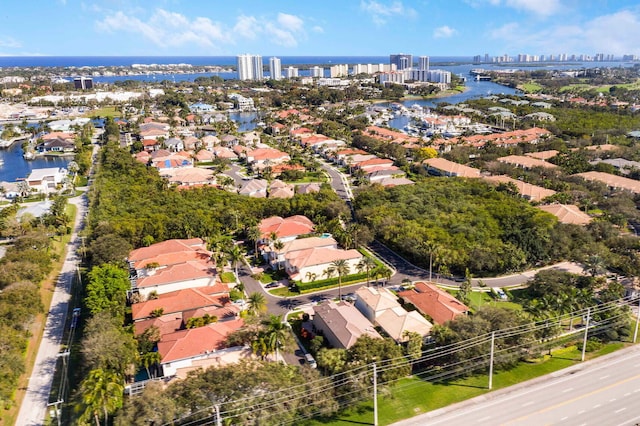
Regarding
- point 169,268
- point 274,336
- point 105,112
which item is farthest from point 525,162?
point 105,112

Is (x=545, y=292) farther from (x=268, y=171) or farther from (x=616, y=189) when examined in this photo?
(x=268, y=171)

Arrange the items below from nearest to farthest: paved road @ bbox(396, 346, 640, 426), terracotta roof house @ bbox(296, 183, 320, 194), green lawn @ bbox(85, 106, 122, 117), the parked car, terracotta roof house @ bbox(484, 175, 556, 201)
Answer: paved road @ bbox(396, 346, 640, 426)
the parked car
terracotta roof house @ bbox(484, 175, 556, 201)
terracotta roof house @ bbox(296, 183, 320, 194)
green lawn @ bbox(85, 106, 122, 117)

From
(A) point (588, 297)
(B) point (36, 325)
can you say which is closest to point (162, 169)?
(B) point (36, 325)

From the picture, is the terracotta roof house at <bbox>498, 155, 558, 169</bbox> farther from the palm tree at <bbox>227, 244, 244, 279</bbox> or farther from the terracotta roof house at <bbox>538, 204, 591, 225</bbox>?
the palm tree at <bbox>227, 244, 244, 279</bbox>

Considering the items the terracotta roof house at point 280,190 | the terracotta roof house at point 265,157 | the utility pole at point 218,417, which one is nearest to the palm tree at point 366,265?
the utility pole at point 218,417

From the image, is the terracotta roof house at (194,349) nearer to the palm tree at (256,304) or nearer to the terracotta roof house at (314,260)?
the palm tree at (256,304)

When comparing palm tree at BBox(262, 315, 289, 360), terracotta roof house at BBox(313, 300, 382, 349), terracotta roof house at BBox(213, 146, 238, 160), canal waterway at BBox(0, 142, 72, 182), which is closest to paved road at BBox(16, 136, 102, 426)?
palm tree at BBox(262, 315, 289, 360)
